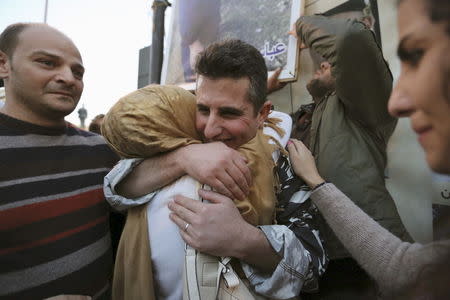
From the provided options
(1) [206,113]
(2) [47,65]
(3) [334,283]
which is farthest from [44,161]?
(3) [334,283]

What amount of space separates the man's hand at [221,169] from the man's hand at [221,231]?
41mm

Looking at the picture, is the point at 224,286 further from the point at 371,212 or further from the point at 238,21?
the point at 238,21

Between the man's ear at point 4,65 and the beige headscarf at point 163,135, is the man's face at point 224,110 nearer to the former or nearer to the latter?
the beige headscarf at point 163,135

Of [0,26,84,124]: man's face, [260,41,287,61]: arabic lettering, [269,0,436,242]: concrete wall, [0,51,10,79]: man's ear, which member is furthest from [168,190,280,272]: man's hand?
[260,41,287,61]: arabic lettering

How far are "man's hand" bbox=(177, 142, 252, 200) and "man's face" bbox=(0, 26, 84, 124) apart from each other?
713 mm

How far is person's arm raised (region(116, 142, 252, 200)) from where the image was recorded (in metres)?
0.89

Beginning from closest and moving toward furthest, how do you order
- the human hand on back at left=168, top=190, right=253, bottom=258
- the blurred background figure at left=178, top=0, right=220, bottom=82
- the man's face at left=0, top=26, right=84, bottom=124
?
the human hand on back at left=168, top=190, right=253, bottom=258 → the man's face at left=0, top=26, right=84, bottom=124 → the blurred background figure at left=178, top=0, right=220, bottom=82

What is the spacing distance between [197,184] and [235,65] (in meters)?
0.52

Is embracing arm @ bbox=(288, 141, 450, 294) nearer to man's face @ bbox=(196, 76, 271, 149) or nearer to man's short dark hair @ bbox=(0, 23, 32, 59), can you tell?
man's face @ bbox=(196, 76, 271, 149)

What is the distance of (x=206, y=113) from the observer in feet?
3.71

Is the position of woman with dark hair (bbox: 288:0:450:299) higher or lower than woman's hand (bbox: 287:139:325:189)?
higher

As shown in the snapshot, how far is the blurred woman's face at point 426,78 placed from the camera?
14.6 inches

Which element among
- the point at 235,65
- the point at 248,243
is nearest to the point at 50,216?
the point at 248,243

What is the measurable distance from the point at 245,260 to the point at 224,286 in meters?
0.11
